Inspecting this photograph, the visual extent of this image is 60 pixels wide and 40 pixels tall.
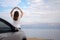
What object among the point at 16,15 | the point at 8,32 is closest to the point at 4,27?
the point at 8,32

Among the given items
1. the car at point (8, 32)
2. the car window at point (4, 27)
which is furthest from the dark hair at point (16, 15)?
the car window at point (4, 27)

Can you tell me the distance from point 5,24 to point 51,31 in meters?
7.24

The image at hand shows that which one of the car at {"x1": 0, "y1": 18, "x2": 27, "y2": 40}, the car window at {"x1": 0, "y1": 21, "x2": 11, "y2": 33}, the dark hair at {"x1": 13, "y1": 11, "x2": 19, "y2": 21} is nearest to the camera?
the car at {"x1": 0, "y1": 18, "x2": 27, "y2": 40}

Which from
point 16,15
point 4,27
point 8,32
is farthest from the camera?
point 16,15

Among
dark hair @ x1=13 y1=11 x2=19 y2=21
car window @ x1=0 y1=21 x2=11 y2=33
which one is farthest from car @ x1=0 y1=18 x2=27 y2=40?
dark hair @ x1=13 y1=11 x2=19 y2=21

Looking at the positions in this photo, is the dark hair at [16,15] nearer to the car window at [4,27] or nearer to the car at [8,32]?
the car at [8,32]

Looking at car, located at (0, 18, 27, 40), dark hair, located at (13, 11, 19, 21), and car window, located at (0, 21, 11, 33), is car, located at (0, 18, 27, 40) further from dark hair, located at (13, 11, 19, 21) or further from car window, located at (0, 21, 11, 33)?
dark hair, located at (13, 11, 19, 21)

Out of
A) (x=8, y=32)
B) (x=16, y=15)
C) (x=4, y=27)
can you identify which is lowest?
(x=8, y=32)

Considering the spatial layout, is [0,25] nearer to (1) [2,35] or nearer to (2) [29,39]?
(1) [2,35]

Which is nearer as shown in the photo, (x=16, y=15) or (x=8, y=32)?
(x=8, y=32)

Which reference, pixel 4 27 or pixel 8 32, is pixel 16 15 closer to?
pixel 4 27

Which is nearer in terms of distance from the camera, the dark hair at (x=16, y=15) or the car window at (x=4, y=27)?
the car window at (x=4, y=27)

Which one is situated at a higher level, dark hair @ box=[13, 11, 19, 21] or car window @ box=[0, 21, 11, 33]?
dark hair @ box=[13, 11, 19, 21]

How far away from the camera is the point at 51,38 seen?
13.4 m
